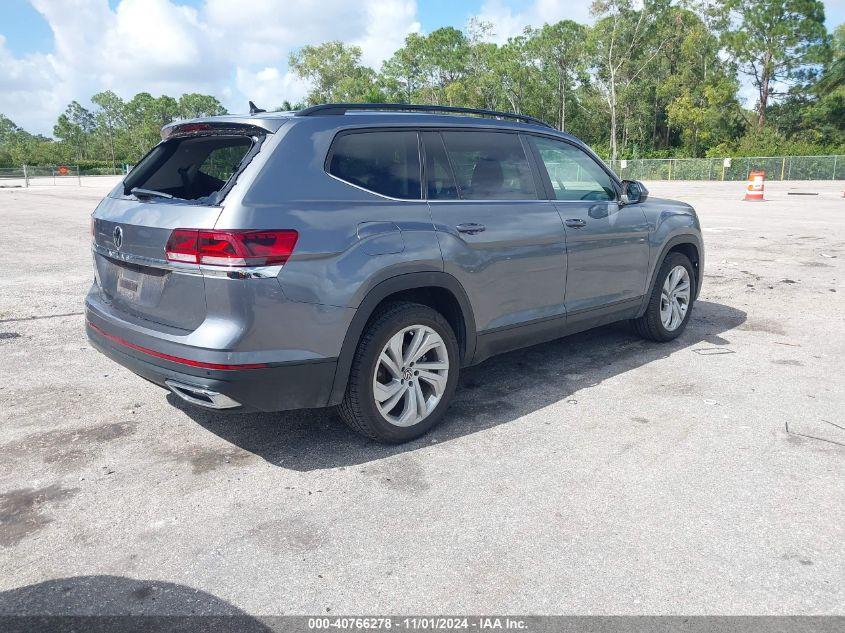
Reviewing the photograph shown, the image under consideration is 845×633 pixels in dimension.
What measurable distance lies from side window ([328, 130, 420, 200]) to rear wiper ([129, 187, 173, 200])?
2.99ft

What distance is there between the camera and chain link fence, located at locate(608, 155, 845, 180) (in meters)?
46.2

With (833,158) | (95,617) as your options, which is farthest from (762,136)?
(95,617)

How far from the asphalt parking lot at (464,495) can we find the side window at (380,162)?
4.72 feet

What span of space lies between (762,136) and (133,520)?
213 feet

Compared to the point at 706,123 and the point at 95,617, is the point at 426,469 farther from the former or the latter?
the point at 706,123

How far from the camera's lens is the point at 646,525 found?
3006 mm

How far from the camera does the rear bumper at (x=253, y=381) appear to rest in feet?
10.5

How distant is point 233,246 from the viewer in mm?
3094

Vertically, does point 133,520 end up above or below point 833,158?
below

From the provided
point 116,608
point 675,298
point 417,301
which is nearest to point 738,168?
point 675,298

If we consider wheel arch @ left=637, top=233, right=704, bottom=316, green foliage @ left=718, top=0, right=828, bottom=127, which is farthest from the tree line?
wheel arch @ left=637, top=233, right=704, bottom=316

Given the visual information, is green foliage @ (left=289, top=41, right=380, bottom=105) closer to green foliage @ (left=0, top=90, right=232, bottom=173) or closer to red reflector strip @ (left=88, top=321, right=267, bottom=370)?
green foliage @ (left=0, top=90, right=232, bottom=173)

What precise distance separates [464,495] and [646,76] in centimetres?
7583

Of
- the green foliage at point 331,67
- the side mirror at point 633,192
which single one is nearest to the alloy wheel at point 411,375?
the side mirror at point 633,192
